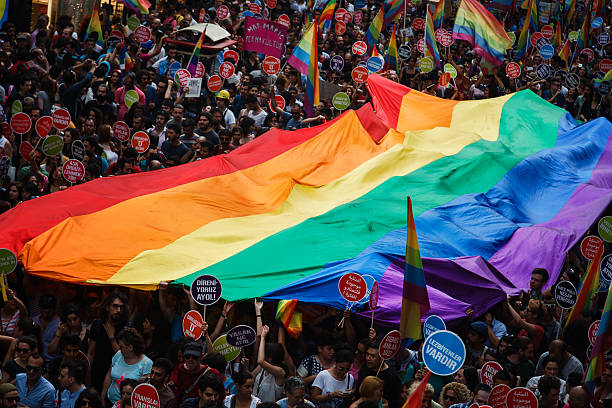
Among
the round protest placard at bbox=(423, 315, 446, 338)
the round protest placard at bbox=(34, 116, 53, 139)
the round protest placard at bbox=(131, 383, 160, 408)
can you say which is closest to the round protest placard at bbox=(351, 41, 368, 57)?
the round protest placard at bbox=(34, 116, 53, 139)

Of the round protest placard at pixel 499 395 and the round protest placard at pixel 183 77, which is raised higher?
the round protest placard at pixel 183 77

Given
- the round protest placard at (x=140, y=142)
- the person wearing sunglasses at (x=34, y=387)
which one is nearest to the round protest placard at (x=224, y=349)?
the person wearing sunglasses at (x=34, y=387)

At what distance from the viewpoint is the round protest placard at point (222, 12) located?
2002cm

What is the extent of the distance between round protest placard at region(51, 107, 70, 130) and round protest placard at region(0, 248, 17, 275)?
3.54 meters

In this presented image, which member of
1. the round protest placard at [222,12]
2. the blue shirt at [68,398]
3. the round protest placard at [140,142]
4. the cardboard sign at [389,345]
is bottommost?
the blue shirt at [68,398]

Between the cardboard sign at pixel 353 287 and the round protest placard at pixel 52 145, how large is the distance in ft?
14.4

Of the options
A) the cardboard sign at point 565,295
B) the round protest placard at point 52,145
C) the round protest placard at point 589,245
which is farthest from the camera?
the round protest placard at point 52,145

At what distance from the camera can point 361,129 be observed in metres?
13.9

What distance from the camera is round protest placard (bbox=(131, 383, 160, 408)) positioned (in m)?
6.96

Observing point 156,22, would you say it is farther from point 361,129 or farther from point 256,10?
Answer: point 361,129

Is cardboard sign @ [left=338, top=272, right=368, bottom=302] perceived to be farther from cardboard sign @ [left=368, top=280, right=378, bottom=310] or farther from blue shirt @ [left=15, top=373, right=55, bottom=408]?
blue shirt @ [left=15, top=373, right=55, bottom=408]

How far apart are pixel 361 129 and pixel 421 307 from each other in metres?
5.44

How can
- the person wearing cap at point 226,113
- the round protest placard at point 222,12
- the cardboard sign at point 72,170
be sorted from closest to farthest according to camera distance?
1. the cardboard sign at point 72,170
2. the person wearing cap at point 226,113
3. the round protest placard at point 222,12

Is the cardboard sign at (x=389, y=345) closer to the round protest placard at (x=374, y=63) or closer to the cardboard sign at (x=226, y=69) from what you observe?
the cardboard sign at (x=226, y=69)
